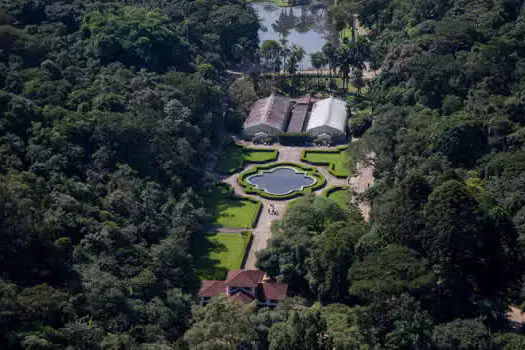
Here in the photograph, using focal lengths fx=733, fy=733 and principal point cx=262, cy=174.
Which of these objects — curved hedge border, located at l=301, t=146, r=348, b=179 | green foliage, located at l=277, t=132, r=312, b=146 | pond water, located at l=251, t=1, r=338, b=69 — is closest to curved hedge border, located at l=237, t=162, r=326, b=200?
curved hedge border, located at l=301, t=146, r=348, b=179

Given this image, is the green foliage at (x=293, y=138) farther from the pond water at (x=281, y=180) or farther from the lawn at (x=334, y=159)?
the pond water at (x=281, y=180)

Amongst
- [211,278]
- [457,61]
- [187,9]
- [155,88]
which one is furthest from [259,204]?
[187,9]

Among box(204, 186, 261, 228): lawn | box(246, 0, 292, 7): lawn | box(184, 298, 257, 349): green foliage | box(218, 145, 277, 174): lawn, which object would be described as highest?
box(246, 0, 292, 7): lawn

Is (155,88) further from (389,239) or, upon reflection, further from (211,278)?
(389,239)

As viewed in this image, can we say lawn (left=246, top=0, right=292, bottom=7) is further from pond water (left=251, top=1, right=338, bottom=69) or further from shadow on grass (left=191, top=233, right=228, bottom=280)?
shadow on grass (left=191, top=233, right=228, bottom=280)

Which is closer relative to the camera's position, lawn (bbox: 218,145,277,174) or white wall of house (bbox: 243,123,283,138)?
lawn (bbox: 218,145,277,174)

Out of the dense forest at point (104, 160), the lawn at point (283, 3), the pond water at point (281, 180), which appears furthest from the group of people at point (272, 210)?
the lawn at point (283, 3)

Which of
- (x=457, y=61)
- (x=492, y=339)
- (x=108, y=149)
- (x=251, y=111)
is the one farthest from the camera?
(x=251, y=111)
